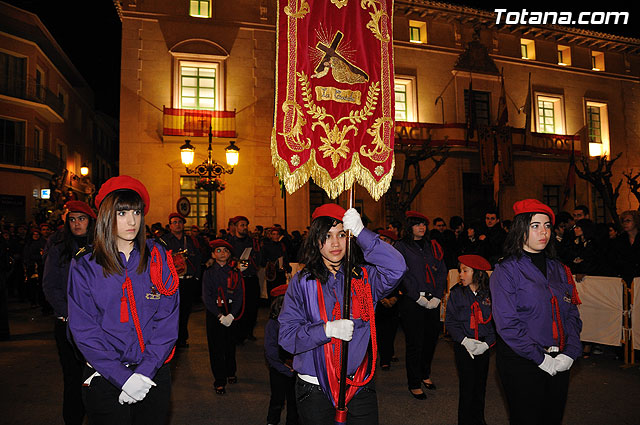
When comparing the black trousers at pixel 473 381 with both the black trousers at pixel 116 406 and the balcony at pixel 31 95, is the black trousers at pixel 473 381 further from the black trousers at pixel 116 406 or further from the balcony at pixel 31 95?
the balcony at pixel 31 95

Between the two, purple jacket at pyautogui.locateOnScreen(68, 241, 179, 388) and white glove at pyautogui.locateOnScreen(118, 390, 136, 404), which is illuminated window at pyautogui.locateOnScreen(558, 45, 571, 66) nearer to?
purple jacket at pyautogui.locateOnScreen(68, 241, 179, 388)

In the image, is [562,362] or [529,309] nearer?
[562,362]

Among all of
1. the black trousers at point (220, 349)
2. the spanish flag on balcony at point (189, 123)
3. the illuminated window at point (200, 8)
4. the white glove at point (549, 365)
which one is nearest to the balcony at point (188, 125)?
the spanish flag on balcony at point (189, 123)

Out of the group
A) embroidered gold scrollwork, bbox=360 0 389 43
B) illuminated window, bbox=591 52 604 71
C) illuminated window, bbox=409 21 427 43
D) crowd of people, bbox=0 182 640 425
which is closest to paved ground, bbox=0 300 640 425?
crowd of people, bbox=0 182 640 425

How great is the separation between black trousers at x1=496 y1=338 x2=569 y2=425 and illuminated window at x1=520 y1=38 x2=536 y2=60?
1033 inches

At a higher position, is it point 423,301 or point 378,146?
point 378,146

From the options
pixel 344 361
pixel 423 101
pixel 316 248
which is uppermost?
pixel 423 101

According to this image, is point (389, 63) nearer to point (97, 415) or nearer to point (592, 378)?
point (97, 415)

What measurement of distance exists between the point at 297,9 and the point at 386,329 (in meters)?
4.95

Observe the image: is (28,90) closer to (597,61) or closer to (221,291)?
(221,291)

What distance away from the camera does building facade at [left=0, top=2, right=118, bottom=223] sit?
27.2 metres

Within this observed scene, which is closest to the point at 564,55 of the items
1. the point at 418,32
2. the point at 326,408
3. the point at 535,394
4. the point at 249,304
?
the point at 418,32

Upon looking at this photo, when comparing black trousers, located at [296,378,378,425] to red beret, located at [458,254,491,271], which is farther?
red beret, located at [458,254,491,271]

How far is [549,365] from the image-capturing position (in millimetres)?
3422
